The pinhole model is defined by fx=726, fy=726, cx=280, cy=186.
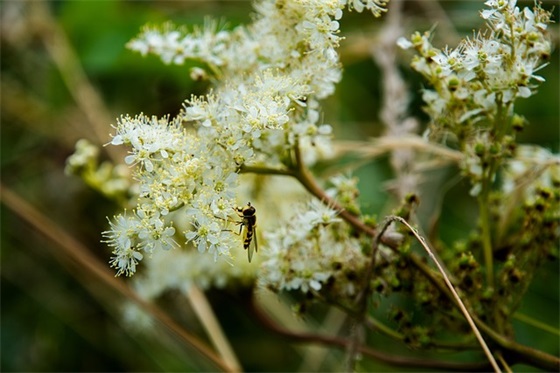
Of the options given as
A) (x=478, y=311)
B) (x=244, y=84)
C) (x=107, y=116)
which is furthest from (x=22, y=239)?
(x=478, y=311)

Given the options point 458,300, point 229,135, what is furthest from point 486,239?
point 229,135

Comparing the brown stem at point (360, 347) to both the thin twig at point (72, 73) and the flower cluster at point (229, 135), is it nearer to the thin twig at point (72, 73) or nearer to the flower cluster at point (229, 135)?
the flower cluster at point (229, 135)

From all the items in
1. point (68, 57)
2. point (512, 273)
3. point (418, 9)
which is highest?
point (418, 9)

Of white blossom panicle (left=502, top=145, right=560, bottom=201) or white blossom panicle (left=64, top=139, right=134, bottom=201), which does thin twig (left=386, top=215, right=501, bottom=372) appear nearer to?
white blossom panicle (left=502, top=145, right=560, bottom=201)

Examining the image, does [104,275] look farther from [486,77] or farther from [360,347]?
[486,77]

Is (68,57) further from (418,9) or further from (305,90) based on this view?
(305,90)

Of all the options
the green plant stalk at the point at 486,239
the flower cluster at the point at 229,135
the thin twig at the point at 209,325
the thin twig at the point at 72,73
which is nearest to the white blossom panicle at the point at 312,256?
the flower cluster at the point at 229,135

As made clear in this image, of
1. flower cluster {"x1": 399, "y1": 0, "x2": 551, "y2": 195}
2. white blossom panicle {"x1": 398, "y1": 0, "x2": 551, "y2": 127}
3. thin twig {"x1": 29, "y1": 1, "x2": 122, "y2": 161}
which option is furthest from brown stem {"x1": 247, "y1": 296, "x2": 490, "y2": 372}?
thin twig {"x1": 29, "y1": 1, "x2": 122, "y2": 161}
